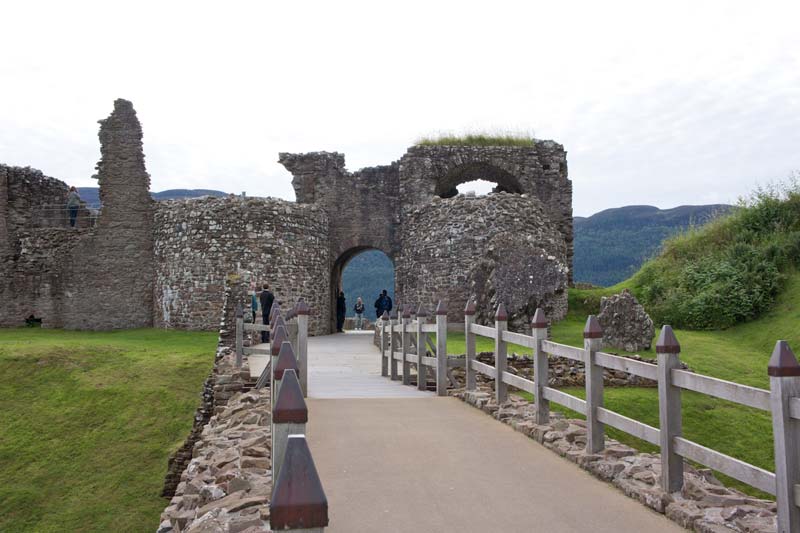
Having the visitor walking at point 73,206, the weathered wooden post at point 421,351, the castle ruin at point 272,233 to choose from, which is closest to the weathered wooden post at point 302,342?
the weathered wooden post at point 421,351

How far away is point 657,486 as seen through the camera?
557 cm

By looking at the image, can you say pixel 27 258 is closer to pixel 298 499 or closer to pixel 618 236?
pixel 298 499

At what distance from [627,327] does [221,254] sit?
12735mm

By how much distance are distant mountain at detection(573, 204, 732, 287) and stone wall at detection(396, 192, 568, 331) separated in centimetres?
3142

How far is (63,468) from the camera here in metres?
13.1

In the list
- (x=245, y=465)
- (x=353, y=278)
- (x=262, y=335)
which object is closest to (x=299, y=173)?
(x=262, y=335)

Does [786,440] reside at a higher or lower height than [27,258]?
lower

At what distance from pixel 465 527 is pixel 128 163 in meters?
23.4

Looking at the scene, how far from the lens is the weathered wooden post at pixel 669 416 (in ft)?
17.6

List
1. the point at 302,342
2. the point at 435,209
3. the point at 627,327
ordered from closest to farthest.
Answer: the point at 302,342
the point at 627,327
the point at 435,209

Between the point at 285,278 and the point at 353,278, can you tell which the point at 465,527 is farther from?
the point at 353,278

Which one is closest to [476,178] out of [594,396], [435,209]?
[435,209]

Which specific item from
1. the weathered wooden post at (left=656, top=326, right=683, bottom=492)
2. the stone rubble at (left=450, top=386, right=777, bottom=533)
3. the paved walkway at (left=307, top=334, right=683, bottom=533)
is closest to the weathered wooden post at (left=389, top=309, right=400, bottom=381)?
the paved walkway at (left=307, top=334, right=683, bottom=533)

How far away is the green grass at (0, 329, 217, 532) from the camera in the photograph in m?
11.9
